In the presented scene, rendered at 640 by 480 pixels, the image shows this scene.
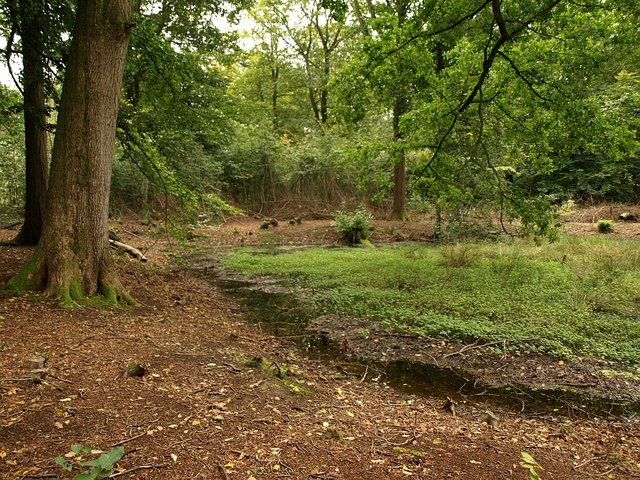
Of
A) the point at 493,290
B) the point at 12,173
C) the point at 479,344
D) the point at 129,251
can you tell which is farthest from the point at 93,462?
the point at 12,173

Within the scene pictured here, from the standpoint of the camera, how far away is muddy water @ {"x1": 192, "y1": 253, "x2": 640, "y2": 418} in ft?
13.3

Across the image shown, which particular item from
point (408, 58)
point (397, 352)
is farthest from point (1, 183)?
point (397, 352)

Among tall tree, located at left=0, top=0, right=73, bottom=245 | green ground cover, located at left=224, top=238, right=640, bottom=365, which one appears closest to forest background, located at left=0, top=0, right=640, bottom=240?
tall tree, located at left=0, top=0, right=73, bottom=245

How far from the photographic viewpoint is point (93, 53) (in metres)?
4.98

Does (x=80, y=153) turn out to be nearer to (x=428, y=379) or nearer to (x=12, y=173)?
(x=428, y=379)

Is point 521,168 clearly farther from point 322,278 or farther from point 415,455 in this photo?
point 415,455

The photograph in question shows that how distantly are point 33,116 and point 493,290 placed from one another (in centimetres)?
905

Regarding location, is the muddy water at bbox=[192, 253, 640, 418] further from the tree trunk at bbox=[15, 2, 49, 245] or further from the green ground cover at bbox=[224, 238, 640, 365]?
the tree trunk at bbox=[15, 2, 49, 245]

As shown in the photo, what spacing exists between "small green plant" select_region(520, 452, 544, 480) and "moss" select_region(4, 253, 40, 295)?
548 centimetres

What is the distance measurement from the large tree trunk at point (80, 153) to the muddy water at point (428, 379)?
2.75m

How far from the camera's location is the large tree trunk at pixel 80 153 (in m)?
4.94

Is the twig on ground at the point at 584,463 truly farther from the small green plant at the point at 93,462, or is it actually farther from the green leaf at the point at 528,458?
the small green plant at the point at 93,462

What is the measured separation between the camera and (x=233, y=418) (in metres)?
3.08

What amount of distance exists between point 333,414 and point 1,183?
57.8 ft
